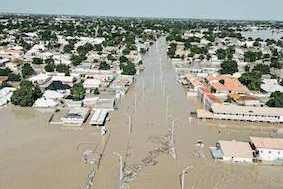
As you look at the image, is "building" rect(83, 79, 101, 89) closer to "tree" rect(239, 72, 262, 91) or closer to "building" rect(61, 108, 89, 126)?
"building" rect(61, 108, 89, 126)

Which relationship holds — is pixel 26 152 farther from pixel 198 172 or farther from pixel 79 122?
pixel 198 172

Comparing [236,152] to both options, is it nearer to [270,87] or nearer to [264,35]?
[270,87]

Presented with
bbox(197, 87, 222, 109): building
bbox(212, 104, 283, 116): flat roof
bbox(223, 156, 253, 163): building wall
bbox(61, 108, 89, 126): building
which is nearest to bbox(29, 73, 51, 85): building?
bbox(61, 108, 89, 126): building

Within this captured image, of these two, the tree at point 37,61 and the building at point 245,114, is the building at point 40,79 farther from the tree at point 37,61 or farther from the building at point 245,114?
the building at point 245,114

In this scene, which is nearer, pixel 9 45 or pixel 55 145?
pixel 55 145

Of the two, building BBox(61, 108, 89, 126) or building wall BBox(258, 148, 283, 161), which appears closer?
building wall BBox(258, 148, 283, 161)

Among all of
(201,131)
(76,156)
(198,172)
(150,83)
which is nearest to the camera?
(198,172)

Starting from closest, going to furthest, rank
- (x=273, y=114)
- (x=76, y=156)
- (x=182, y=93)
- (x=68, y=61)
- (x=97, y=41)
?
(x=76, y=156) → (x=273, y=114) → (x=182, y=93) → (x=68, y=61) → (x=97, y=41)

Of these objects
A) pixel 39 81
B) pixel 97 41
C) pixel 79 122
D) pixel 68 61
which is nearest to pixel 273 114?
pixel 79 122
